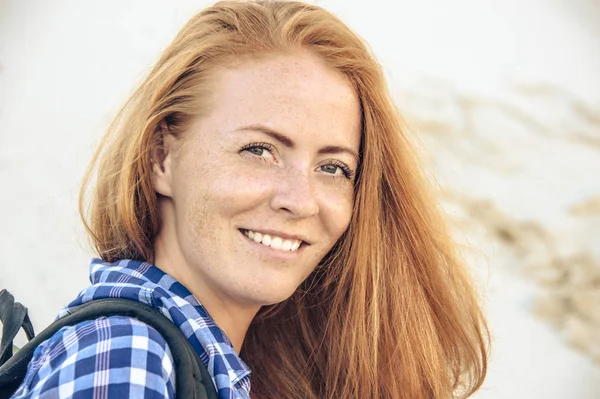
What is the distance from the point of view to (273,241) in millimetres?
1690

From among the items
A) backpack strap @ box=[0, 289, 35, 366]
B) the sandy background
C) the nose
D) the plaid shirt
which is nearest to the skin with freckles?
the nose

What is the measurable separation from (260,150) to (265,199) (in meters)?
0.12

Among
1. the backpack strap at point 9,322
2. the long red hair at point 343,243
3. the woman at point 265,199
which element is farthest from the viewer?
the long red hair at point 343,243

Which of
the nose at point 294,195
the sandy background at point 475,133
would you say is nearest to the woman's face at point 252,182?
the nose at point 294,195

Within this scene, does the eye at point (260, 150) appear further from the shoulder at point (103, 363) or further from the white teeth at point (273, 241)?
the shoulder at point (103, 363)

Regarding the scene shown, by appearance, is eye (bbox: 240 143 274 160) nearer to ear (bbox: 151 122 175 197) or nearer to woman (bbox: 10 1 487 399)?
woman (bbox: 10 1 487 399)

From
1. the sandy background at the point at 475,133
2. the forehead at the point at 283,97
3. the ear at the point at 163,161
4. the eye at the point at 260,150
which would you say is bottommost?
the sandy background at the point at 475,133

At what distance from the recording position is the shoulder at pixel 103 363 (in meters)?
1.17

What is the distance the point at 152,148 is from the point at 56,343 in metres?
0.61

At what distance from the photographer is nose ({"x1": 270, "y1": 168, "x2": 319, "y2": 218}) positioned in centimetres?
165

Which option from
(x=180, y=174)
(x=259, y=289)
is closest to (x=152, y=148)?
(x=180, y=174)

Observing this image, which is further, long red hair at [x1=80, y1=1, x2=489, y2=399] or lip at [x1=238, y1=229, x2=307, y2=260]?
long red hair at [x1=80, y1=1, x2=489, y2=399]

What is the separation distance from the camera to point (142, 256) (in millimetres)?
1788

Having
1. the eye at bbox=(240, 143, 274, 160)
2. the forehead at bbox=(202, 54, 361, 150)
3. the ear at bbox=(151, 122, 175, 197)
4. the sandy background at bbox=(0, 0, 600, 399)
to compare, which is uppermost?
the forehead at bbox=(202, 54, 361, 150)
